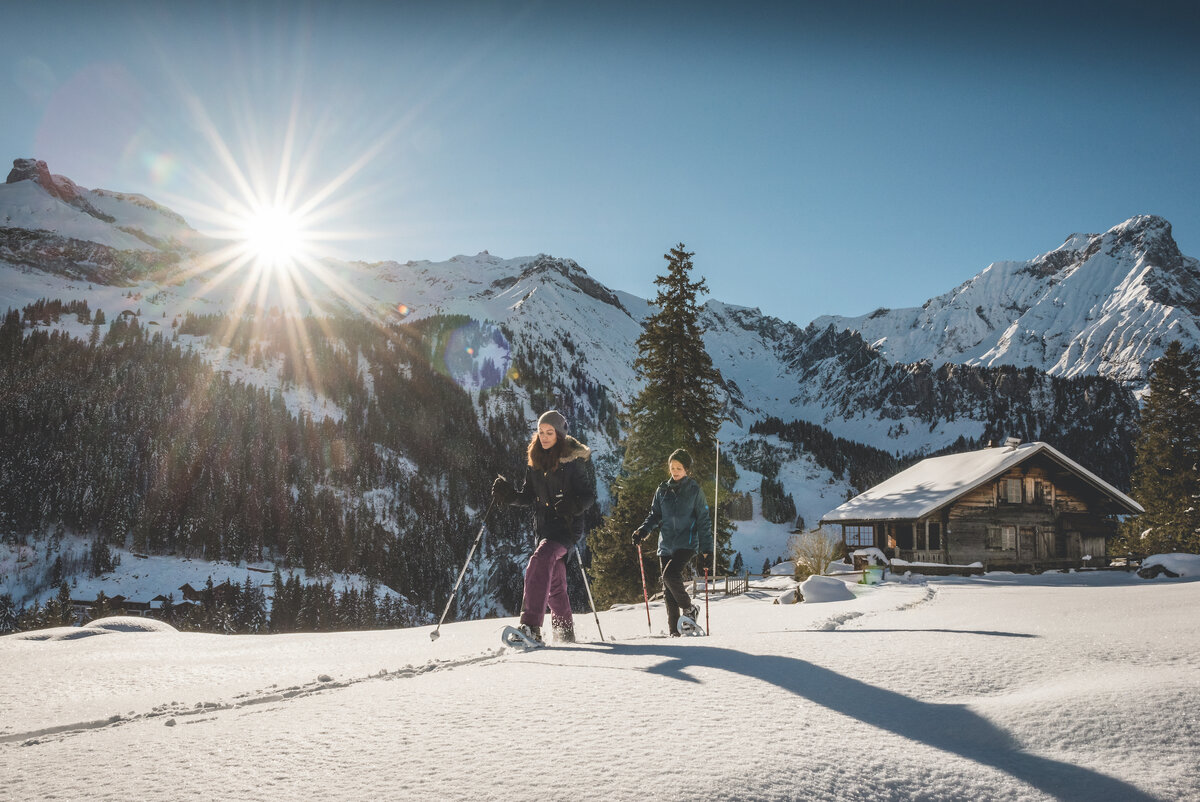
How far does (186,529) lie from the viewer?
100000 mm

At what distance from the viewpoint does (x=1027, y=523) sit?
1157 inches

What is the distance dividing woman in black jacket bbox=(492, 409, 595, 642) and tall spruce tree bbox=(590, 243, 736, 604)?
52.5 feet

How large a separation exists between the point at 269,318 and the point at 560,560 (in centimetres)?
19405

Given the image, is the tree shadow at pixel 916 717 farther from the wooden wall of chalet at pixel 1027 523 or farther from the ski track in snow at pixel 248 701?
the wooden wall of chalet at pixel 1027 523

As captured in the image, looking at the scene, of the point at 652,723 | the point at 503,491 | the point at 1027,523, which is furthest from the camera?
the point at 1027,523

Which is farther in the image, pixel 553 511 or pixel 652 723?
pixel 553 511

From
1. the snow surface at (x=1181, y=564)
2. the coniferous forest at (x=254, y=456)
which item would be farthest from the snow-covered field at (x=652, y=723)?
the coniferous forest at (x=254, y=456)

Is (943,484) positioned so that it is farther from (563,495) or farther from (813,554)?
(563,495)

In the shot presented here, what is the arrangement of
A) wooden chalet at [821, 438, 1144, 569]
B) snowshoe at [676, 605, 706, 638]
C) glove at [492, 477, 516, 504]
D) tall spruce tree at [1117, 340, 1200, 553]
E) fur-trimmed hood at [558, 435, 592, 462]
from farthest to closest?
wooden chalet at [821, 438, 1144, 569], tall spruce tree at [1117, 340, 1200, 553], snowshoe at [676, 605, 706, 638], glove at [492, 477, 516, 504], fur-trimmed hood at [558, 435, 592, 462]

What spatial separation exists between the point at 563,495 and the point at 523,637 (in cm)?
130

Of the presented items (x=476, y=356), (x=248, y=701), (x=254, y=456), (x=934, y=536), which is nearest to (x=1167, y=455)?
(x=934, y=536)

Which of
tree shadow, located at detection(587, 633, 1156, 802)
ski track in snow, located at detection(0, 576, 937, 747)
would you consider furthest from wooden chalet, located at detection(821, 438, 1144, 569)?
ski track in snow, located at detection(0, 576, 937, 747)

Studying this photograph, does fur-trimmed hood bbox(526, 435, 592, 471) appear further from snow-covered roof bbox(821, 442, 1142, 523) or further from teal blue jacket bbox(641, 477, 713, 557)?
snow-covered roof bbox(821, 442, 1142, 523)

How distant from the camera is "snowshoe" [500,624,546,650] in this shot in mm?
5664
